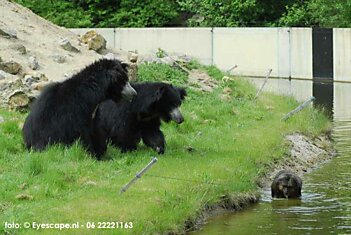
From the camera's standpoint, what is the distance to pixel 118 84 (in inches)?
521

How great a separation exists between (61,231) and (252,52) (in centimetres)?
2841

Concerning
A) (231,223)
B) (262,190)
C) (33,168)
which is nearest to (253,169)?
(262,190)

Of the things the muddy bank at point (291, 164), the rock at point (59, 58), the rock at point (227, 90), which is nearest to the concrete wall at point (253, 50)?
the rock at point (227, 90)

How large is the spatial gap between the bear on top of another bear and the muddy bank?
5.47 ft

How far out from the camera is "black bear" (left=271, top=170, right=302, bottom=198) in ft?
42.8

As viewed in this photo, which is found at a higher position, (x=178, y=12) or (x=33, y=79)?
(x=178, y=12)

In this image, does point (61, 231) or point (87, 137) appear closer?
point (61, 231)

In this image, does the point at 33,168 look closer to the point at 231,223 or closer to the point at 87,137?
the point at 87,137

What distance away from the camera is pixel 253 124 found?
17.4 metres

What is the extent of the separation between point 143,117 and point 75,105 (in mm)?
1149

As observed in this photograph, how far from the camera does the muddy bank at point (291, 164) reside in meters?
11.7

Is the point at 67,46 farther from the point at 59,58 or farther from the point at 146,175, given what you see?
the point at 146,175

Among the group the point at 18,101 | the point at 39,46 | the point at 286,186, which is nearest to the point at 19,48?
the point at 39,46

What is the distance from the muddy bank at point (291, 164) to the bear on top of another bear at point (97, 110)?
1669 mm
